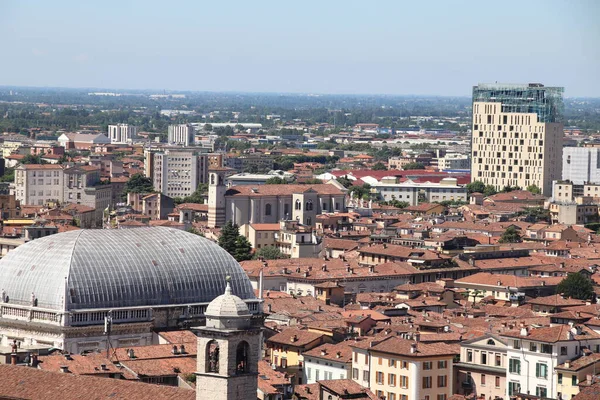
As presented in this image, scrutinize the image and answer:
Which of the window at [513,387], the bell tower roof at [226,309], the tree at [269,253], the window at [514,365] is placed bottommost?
the tree at [269,253]

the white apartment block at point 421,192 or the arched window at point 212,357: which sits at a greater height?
the arched window at point 212,357

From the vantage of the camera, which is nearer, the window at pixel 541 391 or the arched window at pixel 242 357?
the arched window at pixel 242 357

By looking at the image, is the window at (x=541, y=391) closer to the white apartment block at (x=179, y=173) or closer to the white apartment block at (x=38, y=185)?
the white apartment block at (x=38, y=185)

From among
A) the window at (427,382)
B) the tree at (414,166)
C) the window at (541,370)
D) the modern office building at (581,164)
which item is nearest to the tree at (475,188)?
the modern office building at (581,164)

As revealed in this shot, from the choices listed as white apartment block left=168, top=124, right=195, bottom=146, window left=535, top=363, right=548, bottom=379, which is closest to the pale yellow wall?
window left=535, top=363, right=548, bottom=379

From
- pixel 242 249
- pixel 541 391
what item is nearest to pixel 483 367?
pixel 541 391

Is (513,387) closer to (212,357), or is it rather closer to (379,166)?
(212,357)

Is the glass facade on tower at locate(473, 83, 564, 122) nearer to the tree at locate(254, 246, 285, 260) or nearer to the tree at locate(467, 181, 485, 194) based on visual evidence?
the tree at locate(467, 181, 485, 194)
